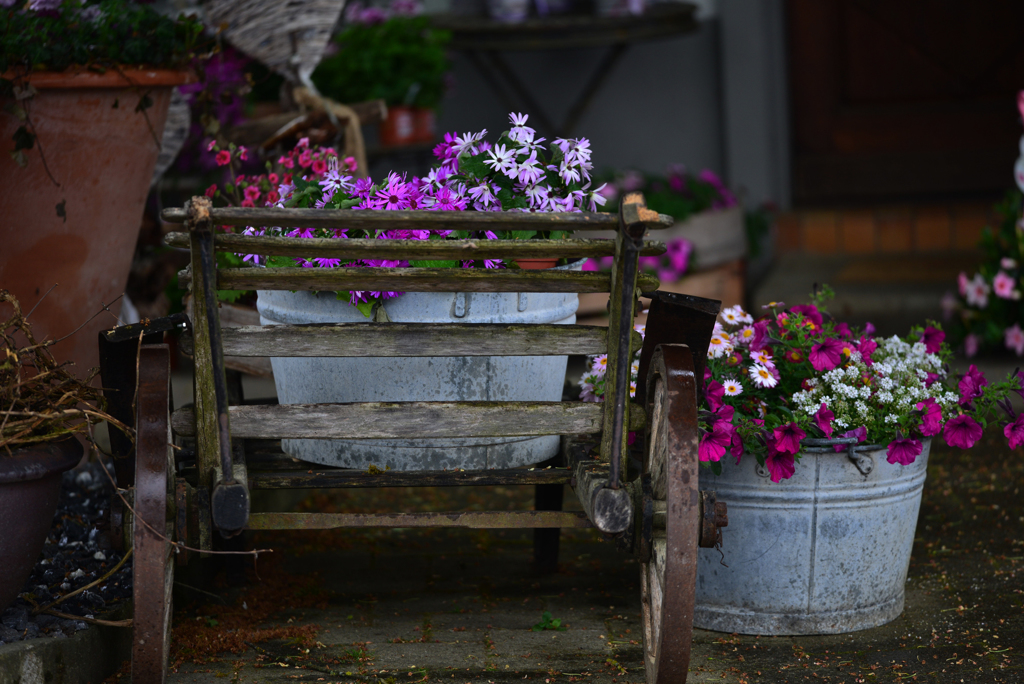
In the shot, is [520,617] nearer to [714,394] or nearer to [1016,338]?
[714,394]

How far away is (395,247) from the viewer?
155cm

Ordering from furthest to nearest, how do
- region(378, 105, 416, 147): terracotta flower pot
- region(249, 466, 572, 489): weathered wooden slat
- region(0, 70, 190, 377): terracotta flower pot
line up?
region(378, 105, 416, 147): terracotta flower pot
region(0, 70, 190, 377): terracotta flower pot
region(249, 466, 572, 489): weathered wooden slat

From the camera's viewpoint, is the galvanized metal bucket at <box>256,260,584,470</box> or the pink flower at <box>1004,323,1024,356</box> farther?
the pink flower at <box>1004,323,1024,356</box>

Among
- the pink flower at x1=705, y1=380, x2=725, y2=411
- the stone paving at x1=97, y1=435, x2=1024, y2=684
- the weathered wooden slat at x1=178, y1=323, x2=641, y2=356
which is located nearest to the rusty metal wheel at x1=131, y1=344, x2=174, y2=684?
the weathered wooden slat at x1=178, y1=323, x2=641, y2=356

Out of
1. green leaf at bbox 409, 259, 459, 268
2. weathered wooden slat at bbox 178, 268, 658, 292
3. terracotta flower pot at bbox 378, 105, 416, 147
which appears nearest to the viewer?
weathered wooden slat at bbox 178, 268, 658, 292

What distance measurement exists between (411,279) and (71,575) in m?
0.97

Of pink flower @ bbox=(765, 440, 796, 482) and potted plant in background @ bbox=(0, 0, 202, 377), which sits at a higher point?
potted plant in background @ bbox=(0, 0, 202, 377)

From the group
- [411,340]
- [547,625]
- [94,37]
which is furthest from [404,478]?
[94,37]

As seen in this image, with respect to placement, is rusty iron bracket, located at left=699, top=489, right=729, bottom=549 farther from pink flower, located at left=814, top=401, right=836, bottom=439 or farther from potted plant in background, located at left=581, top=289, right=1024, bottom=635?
pink flower, located at left=814, top=401, right=836, bottom=439

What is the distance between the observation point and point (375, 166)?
4.89 m

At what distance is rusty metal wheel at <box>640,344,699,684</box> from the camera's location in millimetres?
1611

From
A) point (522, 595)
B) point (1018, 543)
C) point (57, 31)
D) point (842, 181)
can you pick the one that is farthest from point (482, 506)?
point (842, 181)

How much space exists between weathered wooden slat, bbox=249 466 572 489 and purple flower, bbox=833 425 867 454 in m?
0.53

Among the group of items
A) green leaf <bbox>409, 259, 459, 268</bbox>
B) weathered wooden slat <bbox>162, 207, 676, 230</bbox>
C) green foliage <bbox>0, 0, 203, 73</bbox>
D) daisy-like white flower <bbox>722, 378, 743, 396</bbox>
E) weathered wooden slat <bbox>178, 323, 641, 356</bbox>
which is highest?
green foliage <bbox>0, 0, 203, 73</bbox>
